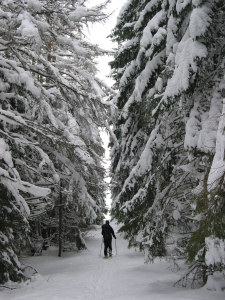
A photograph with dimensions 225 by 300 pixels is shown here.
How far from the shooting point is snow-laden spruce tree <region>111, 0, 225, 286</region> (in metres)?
4.95

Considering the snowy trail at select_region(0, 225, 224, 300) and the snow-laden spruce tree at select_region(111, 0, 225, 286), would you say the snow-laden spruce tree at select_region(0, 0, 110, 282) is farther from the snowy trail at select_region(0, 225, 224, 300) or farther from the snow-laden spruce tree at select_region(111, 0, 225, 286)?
the snow-laden spruce tree at select_region(111, 0, 225, 286)

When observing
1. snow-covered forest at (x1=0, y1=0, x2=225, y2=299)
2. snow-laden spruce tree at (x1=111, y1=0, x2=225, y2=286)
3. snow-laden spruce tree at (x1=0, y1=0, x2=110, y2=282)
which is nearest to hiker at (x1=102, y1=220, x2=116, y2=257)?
snow-covered forest at (x1=0, y1=0, x2=225, y2=299)

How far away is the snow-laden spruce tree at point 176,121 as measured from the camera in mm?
4945

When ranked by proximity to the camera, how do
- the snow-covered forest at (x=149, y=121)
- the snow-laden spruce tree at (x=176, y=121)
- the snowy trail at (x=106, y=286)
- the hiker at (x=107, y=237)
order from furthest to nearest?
the hiker at (x=107, y=237) < the snowy trail at (x=106, y=286) < the snow-covered forest at (x=149, y=121) < the snow-laden spruce tree at (x=176, y=121)

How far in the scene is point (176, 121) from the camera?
24.2ft

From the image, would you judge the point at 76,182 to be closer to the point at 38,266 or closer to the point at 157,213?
the point at 157,213

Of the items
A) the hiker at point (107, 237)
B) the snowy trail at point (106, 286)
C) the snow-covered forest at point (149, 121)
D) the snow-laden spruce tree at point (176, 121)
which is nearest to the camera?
Result: the snow-laden spruce tree at point (176, 121)

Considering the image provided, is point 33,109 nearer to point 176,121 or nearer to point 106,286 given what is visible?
point 176,121

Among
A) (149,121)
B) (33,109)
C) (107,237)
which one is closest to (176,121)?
(149,121)

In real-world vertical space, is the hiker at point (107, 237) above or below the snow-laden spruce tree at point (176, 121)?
below

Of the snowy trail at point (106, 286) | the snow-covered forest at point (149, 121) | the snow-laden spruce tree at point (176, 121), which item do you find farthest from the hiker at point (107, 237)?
the snow-laden spruce tree at point (176, 121)

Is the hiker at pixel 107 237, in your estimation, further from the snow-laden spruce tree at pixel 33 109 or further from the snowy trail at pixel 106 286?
the snow-laden spruce tree at pixel 33 109

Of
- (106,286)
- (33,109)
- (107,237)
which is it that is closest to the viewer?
(106,286)

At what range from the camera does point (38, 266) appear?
10727 mm
